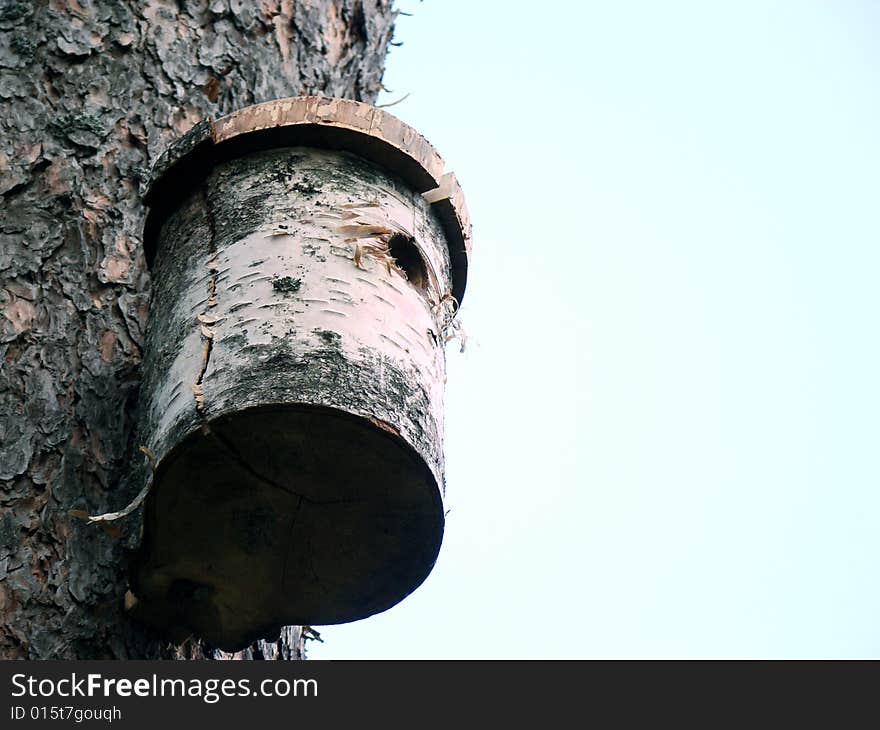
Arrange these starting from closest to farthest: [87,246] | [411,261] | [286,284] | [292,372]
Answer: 1. [292,372]
2. [286,284]
3. [411,261]
4. [87,246]

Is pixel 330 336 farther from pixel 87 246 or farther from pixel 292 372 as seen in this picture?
pixel 87 246

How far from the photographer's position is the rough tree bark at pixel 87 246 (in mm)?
2111

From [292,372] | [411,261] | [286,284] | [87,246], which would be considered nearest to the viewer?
[292,372]

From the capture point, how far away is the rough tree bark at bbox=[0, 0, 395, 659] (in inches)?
83.1

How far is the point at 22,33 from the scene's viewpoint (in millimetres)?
2766

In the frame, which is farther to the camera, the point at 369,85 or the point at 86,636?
the point at 369,85

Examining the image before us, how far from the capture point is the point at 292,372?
1919 millimetres

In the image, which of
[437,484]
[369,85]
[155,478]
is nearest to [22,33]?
[369,85]

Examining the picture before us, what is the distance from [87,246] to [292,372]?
0.76 metres

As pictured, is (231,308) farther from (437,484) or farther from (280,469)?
(437,484)

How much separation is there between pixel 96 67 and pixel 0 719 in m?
1.41

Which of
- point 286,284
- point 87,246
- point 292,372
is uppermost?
point 87,246

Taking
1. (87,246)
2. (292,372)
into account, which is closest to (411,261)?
(292,372)

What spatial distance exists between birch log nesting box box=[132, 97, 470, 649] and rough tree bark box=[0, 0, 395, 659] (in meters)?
0.11
